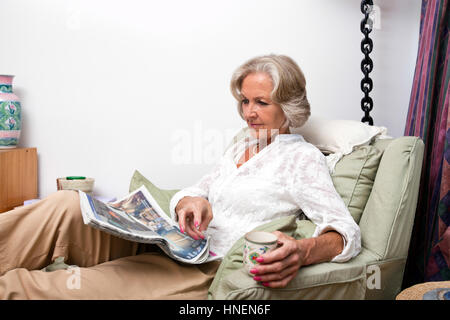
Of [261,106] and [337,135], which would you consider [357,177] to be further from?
[261,106]

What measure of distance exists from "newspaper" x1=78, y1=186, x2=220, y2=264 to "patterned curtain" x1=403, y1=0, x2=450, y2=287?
Answer: 0.80m

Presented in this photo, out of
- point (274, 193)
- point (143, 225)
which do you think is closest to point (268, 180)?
point (274, 193)

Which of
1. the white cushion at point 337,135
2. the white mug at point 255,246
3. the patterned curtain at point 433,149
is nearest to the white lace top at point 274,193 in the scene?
the white cushion at point 337,135

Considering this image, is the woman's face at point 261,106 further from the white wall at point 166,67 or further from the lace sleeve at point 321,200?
the white wall at point 166,67

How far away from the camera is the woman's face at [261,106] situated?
128 cm

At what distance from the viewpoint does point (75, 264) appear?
1147 millimetres

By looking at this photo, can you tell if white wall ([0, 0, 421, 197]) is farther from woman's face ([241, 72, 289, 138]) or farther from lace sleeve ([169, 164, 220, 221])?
woman's face ([241, 72, 289, 138])

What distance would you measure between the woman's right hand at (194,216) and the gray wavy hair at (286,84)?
1.38 ft

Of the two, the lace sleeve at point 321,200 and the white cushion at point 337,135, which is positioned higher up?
the white cushion at point 337,135

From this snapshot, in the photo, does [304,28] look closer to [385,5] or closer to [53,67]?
[385,5]

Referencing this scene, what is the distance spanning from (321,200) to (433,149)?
624mm

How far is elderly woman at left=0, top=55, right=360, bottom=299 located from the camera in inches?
37.4

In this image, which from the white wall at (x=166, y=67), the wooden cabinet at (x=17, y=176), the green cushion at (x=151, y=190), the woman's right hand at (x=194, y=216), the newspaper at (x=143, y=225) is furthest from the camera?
the white wall at (x=166, y=67)
